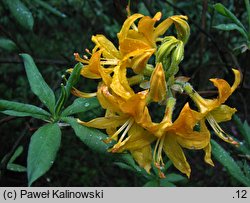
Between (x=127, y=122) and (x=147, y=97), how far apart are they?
0.41 ft

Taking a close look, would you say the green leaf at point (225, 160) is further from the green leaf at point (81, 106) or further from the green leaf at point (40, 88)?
the green leaf at point (40, 88)

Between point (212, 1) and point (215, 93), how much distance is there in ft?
2.76

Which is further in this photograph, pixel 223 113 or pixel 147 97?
pixel 223 113

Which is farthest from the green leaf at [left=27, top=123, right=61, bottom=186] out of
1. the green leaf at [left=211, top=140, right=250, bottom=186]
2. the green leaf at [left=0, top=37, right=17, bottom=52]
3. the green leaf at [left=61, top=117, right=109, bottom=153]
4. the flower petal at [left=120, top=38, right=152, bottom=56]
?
the green leaf at [left=0, top=37, right=17, bottom=52]

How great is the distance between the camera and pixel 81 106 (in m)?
1.79

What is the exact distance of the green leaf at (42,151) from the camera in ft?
4.89

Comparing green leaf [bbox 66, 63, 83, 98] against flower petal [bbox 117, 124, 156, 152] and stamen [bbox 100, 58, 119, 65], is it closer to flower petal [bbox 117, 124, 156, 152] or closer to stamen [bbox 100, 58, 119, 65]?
stamen [bbox 100, 58, 119, 65]

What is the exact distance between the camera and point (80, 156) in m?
3.85

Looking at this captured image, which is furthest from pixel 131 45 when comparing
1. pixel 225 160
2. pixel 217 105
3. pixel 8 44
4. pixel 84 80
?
pixel 84 80

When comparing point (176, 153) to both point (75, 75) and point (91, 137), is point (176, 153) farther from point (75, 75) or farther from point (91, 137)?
point (75, 75)

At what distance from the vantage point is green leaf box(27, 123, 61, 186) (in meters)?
1.49

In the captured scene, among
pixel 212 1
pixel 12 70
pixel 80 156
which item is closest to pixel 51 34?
pixel 12 70

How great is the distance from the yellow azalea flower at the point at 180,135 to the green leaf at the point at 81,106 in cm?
32
